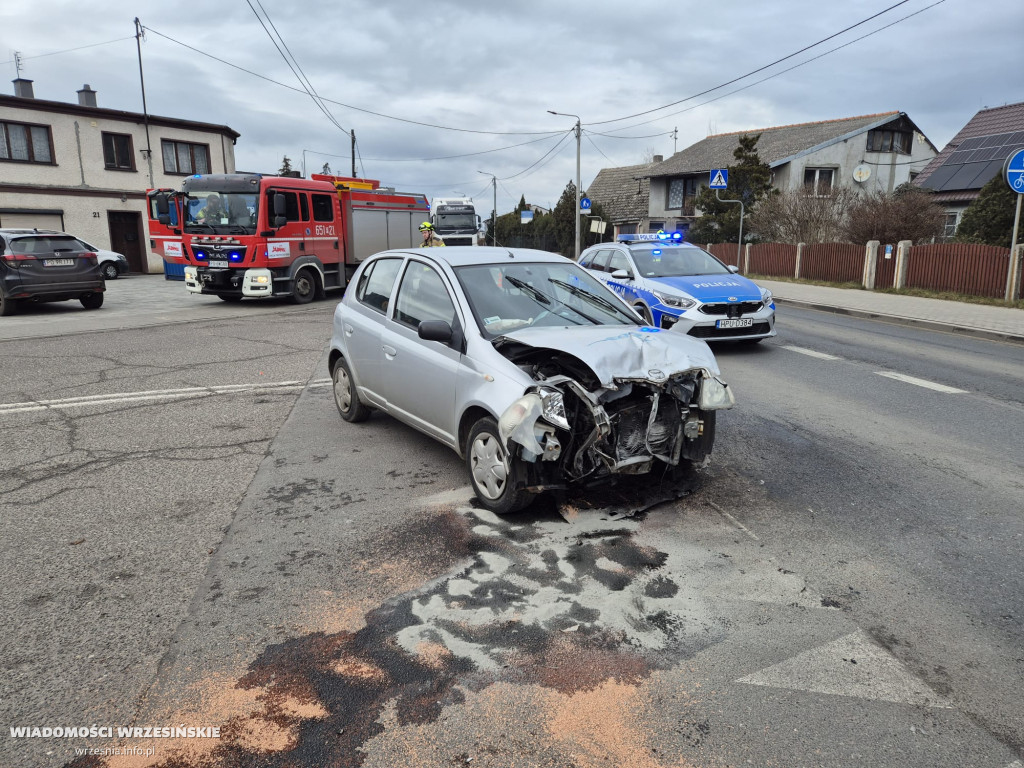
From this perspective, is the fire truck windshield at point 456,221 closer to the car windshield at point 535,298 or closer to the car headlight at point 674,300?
the car headlight at point 674,300

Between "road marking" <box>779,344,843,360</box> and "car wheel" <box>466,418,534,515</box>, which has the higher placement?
"car wheel" <box>466,418,534,515</box>

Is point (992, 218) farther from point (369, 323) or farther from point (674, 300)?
point (369, 323)

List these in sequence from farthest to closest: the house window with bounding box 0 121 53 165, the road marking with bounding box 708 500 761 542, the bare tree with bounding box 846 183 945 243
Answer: the house window with bounding box 0 121 53 165
the bare tree with bounding box 846 183 945 243
the road marking with bounding box 708 500 761 542

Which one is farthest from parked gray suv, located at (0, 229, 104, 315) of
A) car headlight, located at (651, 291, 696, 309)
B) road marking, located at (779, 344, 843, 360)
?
road marking, located at (779, 344, 843, 360)

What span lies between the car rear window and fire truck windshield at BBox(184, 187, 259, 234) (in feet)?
9.03

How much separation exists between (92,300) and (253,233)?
4.59 meters

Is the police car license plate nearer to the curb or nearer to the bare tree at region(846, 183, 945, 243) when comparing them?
the curb

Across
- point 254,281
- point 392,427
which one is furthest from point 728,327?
point 254,281

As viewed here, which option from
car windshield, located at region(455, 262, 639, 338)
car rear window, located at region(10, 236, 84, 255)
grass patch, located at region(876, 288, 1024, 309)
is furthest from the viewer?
grass patch, located at region(876, 288, 1024, 309)

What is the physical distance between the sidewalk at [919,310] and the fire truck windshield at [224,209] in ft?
45.0

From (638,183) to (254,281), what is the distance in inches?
1622

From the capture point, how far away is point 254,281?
56.2 feet

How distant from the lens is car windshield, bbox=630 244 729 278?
1185 centimetres

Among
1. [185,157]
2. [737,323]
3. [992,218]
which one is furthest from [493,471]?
[185,157]
